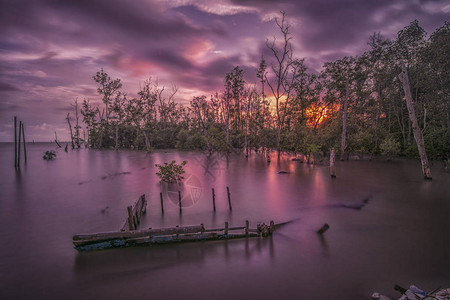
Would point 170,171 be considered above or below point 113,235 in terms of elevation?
above

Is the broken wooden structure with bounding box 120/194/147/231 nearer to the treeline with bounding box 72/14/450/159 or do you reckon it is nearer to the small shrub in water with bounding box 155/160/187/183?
the small shrub in water with bounding box 155/160/187/183

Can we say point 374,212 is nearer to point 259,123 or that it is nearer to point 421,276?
point 421,276

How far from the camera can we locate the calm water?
805 cm

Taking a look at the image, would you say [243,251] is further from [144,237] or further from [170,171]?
[170,171]

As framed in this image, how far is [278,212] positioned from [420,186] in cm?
1627

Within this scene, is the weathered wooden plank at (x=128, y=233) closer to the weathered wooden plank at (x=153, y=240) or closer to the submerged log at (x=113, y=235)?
the submerged log at (x=113, y=235)

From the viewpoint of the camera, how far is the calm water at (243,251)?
26.4 feet

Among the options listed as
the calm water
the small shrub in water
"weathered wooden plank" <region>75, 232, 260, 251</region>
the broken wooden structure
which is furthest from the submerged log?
the small shrub in water

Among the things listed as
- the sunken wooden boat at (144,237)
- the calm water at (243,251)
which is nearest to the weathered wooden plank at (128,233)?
the sunken wooden boat at (144,237)

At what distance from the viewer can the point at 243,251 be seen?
33.4ft

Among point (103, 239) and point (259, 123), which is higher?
point (259, 123)

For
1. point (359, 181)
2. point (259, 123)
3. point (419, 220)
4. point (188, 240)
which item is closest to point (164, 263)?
point (188, 240)

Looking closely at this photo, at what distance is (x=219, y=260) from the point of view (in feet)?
31.4

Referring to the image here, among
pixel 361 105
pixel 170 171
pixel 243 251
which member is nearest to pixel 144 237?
pixel 243 251
